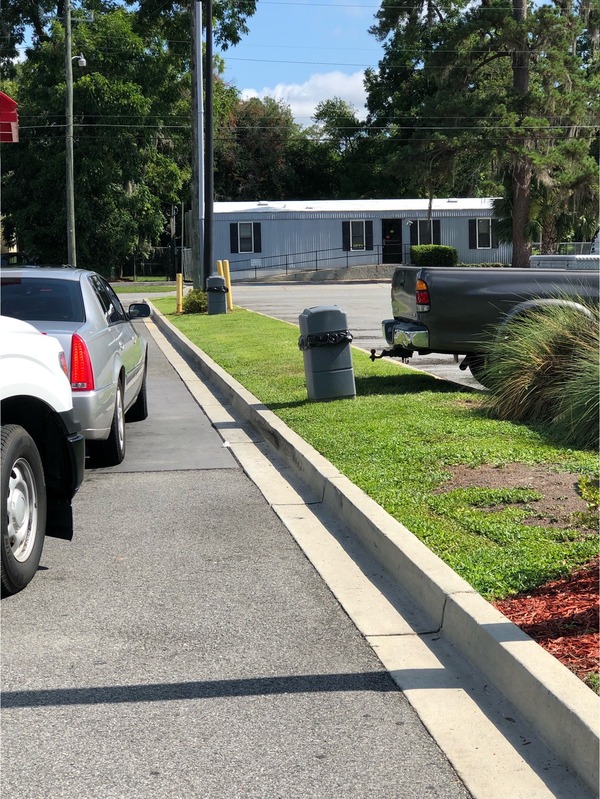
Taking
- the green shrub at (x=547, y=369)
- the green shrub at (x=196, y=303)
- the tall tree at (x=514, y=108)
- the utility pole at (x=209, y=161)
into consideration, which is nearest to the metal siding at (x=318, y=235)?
the tall tree at (x=514, y=108)

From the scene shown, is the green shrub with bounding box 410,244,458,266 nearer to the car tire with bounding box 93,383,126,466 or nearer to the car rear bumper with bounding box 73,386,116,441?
the car tire with bounding box 93,383,126,466

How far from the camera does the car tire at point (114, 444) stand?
871 cm

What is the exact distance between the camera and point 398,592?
18.1 feet

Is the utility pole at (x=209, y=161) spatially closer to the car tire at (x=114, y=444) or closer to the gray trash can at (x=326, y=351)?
the gray trash can at (x=326, y=351)

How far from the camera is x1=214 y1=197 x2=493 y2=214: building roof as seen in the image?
5103cm

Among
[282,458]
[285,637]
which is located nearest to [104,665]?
[285,637]

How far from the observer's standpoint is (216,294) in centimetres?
2619

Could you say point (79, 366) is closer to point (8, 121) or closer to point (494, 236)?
point (8, 121)

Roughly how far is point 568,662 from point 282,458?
17.1 feet

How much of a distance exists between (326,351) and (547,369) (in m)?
2.26

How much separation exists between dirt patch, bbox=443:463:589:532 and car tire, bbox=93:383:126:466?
2843 millimetres

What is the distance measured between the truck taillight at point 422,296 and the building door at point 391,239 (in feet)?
136

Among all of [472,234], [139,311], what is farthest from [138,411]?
[472,234]

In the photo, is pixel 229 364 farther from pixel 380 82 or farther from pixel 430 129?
pixel 380 82
